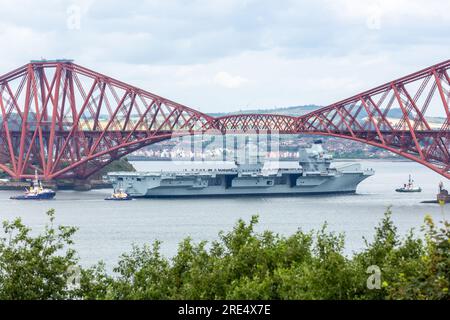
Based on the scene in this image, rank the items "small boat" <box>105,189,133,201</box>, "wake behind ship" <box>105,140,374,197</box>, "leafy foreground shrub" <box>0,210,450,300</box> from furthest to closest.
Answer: "wake behind ship" <box>105,140,374,197</box>, "small boat" <box>105,189,133,201</box>, "leafy foreground shrub" <box>0,210,450,300</box>

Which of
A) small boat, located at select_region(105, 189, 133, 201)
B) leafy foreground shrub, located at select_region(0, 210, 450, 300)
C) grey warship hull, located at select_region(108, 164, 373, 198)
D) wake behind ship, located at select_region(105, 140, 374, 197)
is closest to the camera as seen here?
leafy foreground shrub, located at select_region(0, 210, 450, 300)

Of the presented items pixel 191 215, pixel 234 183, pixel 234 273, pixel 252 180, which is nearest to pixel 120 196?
pixel 234 183

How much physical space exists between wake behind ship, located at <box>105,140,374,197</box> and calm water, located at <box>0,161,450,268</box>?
3.47 m

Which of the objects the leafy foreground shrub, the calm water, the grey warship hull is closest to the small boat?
the calm water

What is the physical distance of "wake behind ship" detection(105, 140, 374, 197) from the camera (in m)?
121

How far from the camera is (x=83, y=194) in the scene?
125938mm

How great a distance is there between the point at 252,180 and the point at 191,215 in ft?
102

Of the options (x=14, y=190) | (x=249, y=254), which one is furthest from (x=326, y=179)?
(x=249, y=254)

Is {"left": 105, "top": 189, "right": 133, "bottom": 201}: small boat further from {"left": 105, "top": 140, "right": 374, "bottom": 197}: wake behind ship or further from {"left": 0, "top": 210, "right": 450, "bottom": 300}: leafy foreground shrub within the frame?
{"left": 0, "top": 210, "right": 450, "bottom": 300}: leafy foreground shrub

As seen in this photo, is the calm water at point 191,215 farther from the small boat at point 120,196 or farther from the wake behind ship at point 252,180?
the wake behind ship at point 252,180

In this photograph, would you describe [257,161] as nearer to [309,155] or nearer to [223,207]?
[309,155]

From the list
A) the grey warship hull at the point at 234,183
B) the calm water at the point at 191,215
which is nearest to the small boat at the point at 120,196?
the calm water at the point at 191,215

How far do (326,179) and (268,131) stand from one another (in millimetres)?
7919

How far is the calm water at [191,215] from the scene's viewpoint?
73.2m
